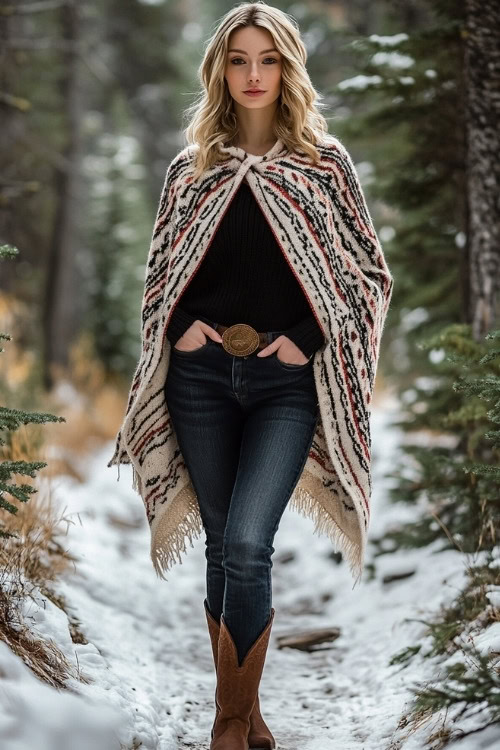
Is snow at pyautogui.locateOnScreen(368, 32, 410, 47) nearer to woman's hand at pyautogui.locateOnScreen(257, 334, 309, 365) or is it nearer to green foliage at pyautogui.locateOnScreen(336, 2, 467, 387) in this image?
green foliage at pyautogui.locateOnScreen(336, 2, 467, 387)

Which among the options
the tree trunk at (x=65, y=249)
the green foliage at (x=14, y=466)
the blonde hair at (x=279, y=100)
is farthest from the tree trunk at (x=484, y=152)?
the tree trunk at (x=65, y=249)

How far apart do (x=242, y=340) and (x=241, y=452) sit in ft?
1.31

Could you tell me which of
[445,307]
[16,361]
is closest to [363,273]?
[445,307]

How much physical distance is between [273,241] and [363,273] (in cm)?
42

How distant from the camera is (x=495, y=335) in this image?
321 centimetres

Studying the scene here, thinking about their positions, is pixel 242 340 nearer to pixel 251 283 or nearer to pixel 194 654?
pixel 251 283

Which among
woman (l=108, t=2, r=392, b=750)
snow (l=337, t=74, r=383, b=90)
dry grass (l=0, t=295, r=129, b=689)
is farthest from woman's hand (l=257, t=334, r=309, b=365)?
snow (l=337, t=74, r=383, b=90)

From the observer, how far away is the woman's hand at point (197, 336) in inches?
122

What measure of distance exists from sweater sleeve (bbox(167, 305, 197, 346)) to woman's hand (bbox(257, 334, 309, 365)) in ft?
0.99

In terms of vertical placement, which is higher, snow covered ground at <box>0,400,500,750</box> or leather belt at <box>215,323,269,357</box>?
leather belt at <box>215,323,269,357</box>

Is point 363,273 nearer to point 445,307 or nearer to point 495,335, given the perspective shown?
point 495,335

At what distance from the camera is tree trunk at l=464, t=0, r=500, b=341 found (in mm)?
4773

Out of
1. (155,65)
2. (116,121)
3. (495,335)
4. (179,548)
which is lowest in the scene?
(179,548)

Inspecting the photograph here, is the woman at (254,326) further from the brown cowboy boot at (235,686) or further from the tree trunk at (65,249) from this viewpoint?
the tree trunk at (65,249)
